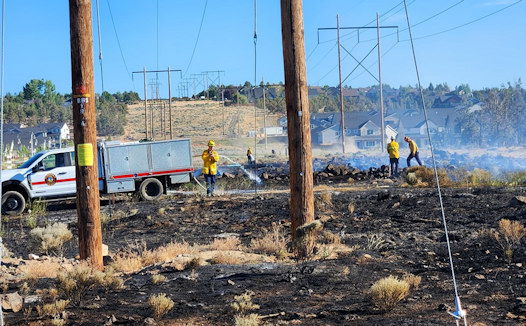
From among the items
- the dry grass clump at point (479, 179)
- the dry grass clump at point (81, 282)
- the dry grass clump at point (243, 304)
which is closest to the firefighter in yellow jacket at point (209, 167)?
the dry grass clump at point (479, 179)

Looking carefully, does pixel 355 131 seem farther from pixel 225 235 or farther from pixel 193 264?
pixel 193 264

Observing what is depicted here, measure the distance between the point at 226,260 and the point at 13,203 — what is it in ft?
54.6

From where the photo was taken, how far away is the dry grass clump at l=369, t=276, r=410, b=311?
9.04 m

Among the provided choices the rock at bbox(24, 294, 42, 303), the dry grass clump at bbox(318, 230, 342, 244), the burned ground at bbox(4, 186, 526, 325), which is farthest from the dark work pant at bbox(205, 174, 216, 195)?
the rock at bbox(24, 294, 42, 303)

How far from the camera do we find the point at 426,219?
19203 mm

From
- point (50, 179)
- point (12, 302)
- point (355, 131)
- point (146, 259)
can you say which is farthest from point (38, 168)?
point (355, 131)

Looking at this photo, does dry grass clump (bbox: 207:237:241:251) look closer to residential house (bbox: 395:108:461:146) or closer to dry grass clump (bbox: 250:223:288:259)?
dry grass clump (bbox: 250:223:288:259)

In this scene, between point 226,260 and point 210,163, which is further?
point 210,163

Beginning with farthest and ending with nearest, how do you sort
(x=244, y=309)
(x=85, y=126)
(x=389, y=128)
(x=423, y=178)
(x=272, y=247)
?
(x=389, y=128) < (x=423, y=178) < (x=272, y=247) < (x=85, y=126) < (x=244, y=309)

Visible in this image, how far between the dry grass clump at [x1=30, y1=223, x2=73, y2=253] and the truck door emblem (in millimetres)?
7623

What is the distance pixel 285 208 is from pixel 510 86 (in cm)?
8111

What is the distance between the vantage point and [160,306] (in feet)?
31.1

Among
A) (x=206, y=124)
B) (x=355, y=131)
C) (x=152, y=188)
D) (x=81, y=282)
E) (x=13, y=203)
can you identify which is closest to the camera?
(x=81, y=282)

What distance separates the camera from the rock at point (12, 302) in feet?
34.2
